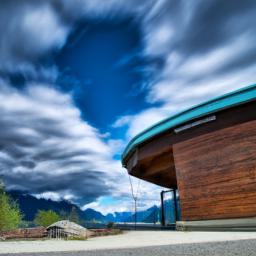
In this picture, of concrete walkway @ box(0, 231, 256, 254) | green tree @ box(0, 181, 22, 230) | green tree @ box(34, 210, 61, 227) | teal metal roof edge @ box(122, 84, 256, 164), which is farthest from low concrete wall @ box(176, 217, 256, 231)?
green tree @ box(0, 181, 22, 230)

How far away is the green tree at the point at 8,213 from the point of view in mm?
24513

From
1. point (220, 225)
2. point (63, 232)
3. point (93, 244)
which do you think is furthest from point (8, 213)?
point (93, 244)

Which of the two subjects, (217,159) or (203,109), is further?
(203,109)

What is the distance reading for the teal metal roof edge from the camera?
49.4 ft

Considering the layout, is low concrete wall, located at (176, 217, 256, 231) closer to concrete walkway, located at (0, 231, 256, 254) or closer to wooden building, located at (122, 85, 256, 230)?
→ wooden building, located at (122, 85, 256, 230)

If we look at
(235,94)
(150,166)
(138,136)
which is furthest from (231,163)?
(150,166)

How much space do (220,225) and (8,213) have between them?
1782 cm

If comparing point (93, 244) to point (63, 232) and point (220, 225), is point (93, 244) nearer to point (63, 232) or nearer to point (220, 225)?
point (63, 232)

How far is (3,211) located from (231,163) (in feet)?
59.2

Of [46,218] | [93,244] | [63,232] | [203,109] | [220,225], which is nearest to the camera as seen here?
[93,244]

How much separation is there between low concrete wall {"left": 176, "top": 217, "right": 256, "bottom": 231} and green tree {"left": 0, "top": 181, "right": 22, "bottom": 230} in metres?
14.2

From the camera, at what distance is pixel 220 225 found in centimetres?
1504

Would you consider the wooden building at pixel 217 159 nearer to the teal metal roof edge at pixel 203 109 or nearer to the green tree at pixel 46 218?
the teal metal roof edge at pixel 203 109

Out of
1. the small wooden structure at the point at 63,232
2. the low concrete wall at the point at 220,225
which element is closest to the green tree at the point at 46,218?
the low concrete wall at the point at 220,225
